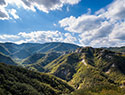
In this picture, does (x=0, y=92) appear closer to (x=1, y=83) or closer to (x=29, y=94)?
(x=1, y=83)

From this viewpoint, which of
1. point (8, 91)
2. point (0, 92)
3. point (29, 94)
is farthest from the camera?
point (29, 94)

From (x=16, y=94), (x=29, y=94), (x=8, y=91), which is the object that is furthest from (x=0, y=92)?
(x=29, y=94)

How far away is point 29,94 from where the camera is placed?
19925 centimetres

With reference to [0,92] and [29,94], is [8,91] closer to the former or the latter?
[0,92]

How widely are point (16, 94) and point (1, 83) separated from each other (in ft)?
127

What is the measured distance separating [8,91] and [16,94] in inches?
655

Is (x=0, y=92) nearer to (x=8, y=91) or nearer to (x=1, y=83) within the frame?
(x=8, y=91)

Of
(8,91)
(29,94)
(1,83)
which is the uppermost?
(1,83)

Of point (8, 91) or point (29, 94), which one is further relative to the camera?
point (29, 94)

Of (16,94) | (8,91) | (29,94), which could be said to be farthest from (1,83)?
(29,94)

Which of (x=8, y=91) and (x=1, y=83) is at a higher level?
(x=1, y=83)

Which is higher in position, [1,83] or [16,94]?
[1,83]

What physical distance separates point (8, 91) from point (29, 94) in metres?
40.3

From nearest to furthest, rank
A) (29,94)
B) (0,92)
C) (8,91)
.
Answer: (0,92), (8,91), (29,94)
